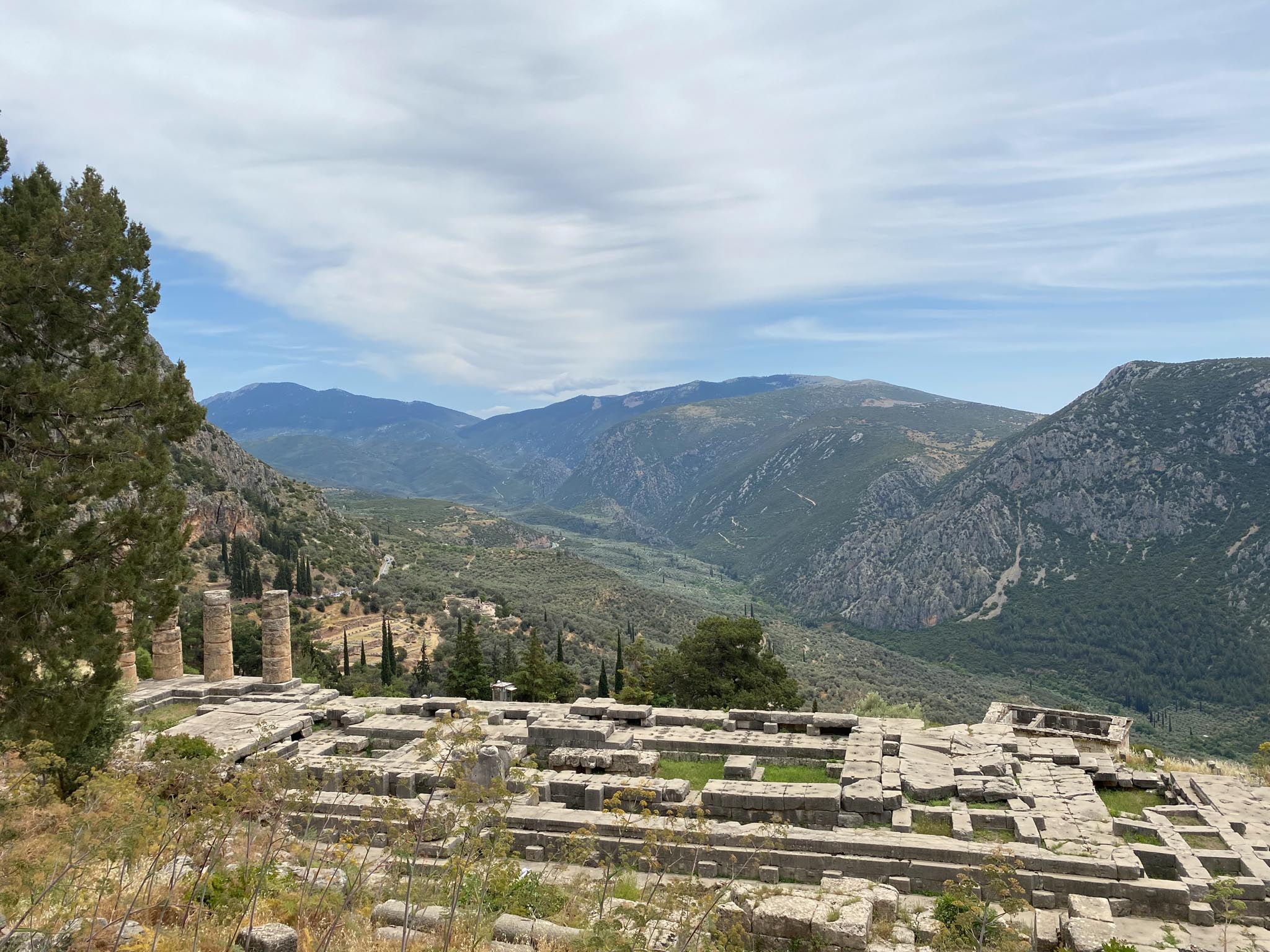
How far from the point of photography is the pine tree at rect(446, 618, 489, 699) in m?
32.7

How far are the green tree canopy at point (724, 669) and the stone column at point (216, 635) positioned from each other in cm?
1703

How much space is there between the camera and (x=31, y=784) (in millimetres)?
11477

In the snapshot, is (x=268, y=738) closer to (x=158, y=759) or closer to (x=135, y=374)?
(x=158, y=759)

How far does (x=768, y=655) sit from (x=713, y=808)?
17756 mm

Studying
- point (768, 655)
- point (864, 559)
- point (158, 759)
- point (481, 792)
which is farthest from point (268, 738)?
point (864, 559)

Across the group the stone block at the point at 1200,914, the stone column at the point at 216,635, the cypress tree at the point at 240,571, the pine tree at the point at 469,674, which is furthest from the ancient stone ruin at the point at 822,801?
the cypress tree at the point at 240,571

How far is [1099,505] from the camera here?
350ft

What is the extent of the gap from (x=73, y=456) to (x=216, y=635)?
15.5 m

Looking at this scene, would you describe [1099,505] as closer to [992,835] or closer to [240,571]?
[240,571]

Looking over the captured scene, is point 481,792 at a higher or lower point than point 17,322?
lower

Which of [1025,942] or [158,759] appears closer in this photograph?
[1025,942]

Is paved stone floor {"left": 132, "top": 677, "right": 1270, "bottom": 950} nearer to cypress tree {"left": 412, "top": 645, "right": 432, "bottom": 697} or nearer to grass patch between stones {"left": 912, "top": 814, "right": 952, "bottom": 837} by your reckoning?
grass patch between stones {"left": 912, "top": 814, "right": 952, "bottom": 837}

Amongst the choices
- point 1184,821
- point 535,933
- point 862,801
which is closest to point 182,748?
point 535,933

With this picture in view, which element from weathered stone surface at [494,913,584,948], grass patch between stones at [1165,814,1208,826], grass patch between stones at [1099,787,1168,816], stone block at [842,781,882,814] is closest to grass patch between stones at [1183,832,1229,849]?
grass patch between stones at [1165,814,1208,826]
